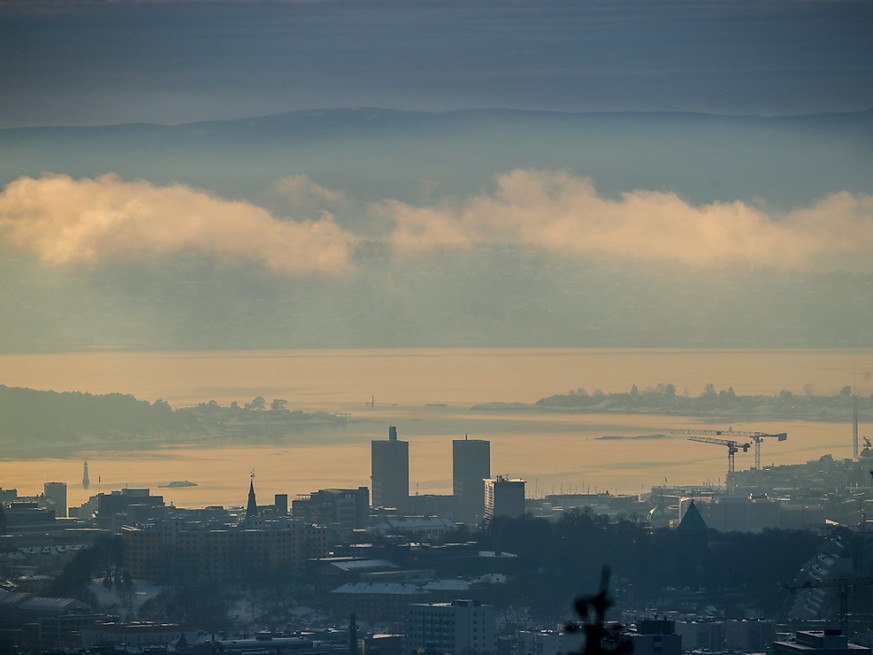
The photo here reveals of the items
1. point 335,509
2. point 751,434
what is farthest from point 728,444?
point 335,509

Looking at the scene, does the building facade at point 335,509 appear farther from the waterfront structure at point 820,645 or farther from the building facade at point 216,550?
the waterfront structure at point 820,645

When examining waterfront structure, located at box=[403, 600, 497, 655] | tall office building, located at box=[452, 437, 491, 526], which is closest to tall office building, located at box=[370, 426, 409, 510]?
tall office building, located at box=[452, 437, 491, 526]

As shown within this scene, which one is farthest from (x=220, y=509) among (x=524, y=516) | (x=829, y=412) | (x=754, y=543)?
(x=829, y=412)

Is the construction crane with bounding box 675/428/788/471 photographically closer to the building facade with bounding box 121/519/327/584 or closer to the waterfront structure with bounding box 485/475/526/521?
the waterfront structure with bounding box 485/475/526/521

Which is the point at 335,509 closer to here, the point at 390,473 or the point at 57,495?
the point at 57,495

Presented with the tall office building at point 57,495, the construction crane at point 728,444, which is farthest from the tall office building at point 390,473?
the construction crane at point 728,444
